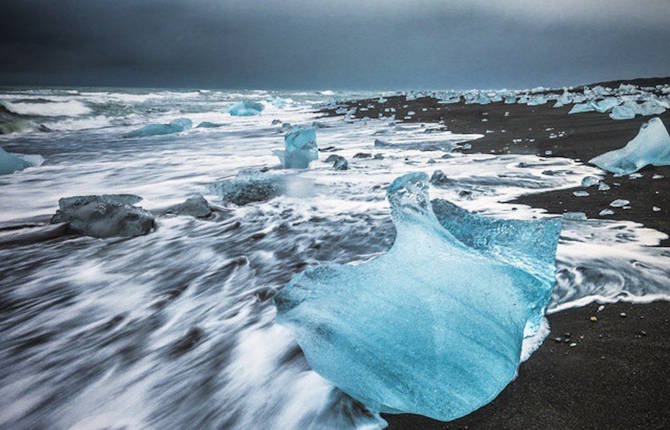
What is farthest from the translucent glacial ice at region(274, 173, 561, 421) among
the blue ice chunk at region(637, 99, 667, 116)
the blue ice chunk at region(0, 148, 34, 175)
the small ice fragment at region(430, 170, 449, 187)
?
the blue ice chunk at region(637, 99, 667, 116)

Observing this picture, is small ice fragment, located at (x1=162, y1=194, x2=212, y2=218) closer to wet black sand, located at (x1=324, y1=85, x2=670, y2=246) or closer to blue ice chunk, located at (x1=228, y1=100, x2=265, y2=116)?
wet black sand, located at (x1=324, y1=85, x2=670, y2=246)

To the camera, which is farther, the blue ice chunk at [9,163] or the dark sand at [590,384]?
the blue ice chunk at [9,163]

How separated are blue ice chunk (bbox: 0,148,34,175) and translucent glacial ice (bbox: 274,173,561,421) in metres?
5.34

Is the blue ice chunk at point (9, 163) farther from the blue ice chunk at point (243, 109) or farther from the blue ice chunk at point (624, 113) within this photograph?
the blue ice chunk at point (243, 109)

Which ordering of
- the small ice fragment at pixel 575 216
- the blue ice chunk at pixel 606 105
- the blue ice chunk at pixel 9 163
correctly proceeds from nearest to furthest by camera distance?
the small ice fragment at pixel 575 216 → the blue ice chunk at pixel 9 163 → the blue ice chunk at pixel 606 105

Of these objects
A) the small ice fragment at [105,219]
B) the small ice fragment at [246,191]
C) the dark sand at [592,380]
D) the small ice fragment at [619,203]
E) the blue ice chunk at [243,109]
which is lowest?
the blue ice chunk at [243,109]

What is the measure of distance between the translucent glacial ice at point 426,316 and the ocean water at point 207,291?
0.12 metres

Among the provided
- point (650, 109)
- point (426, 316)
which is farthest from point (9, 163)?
point (650, 109)

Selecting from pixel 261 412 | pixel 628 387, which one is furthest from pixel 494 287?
pixel 261 412

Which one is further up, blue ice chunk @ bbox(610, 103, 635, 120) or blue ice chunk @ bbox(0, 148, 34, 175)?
blue ice chunk @ bbox(0, 148, 34, 175)

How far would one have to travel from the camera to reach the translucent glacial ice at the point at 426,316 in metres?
1.00

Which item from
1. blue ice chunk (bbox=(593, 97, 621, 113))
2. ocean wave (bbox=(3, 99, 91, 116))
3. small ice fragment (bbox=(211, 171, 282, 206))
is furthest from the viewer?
ocean wave (bbox=(3, 99, 91, 116))

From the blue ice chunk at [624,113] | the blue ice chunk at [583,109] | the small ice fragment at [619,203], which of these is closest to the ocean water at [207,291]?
the small ice fragment at [619,203]

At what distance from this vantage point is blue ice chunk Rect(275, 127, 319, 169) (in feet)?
15.4
